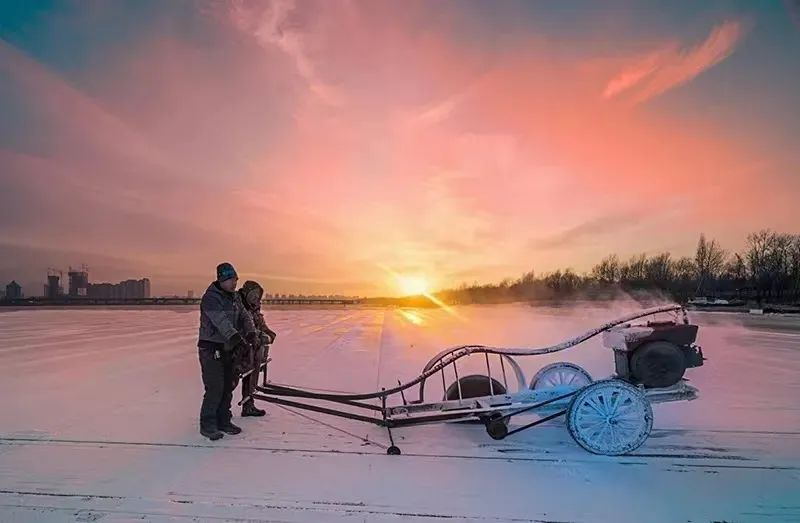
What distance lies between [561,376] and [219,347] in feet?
13.7

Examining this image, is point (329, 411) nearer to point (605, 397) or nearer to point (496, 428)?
point (496, 428)

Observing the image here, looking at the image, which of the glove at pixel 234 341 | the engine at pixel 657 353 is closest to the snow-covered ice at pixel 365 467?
the engine at pixel 657 353

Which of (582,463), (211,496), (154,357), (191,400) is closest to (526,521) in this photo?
(582,463)

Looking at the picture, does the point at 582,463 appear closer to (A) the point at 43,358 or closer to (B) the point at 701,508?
(B) the point at 701,508

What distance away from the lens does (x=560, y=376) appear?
20.5 ft

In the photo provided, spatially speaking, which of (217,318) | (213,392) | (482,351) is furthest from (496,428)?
(217,318)

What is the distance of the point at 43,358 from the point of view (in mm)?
11953

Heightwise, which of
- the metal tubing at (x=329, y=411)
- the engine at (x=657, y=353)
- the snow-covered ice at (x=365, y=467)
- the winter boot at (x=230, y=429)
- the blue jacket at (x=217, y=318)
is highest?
the blue jacket at (x=217, y=318)

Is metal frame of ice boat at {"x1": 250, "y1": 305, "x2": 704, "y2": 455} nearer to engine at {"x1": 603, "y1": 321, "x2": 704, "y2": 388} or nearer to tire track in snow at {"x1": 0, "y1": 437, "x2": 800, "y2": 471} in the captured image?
engine at {"x1": 603, "y1": 321, "x2": 704, "y2": 388}

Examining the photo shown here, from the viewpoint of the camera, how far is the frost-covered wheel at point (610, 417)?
4746 millimetres

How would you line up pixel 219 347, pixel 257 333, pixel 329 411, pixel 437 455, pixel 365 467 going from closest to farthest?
pixel 365 467 → pixel 437 455 → pixel 219 347 → pixel 329 411 → pixel 257 333

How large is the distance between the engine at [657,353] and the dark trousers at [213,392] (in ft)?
14.7

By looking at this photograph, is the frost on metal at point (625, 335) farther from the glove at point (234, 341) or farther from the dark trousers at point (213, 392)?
the dark trousers at point (213, 392)

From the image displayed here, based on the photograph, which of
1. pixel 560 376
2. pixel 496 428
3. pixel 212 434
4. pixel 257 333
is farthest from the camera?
pixel 560 376
